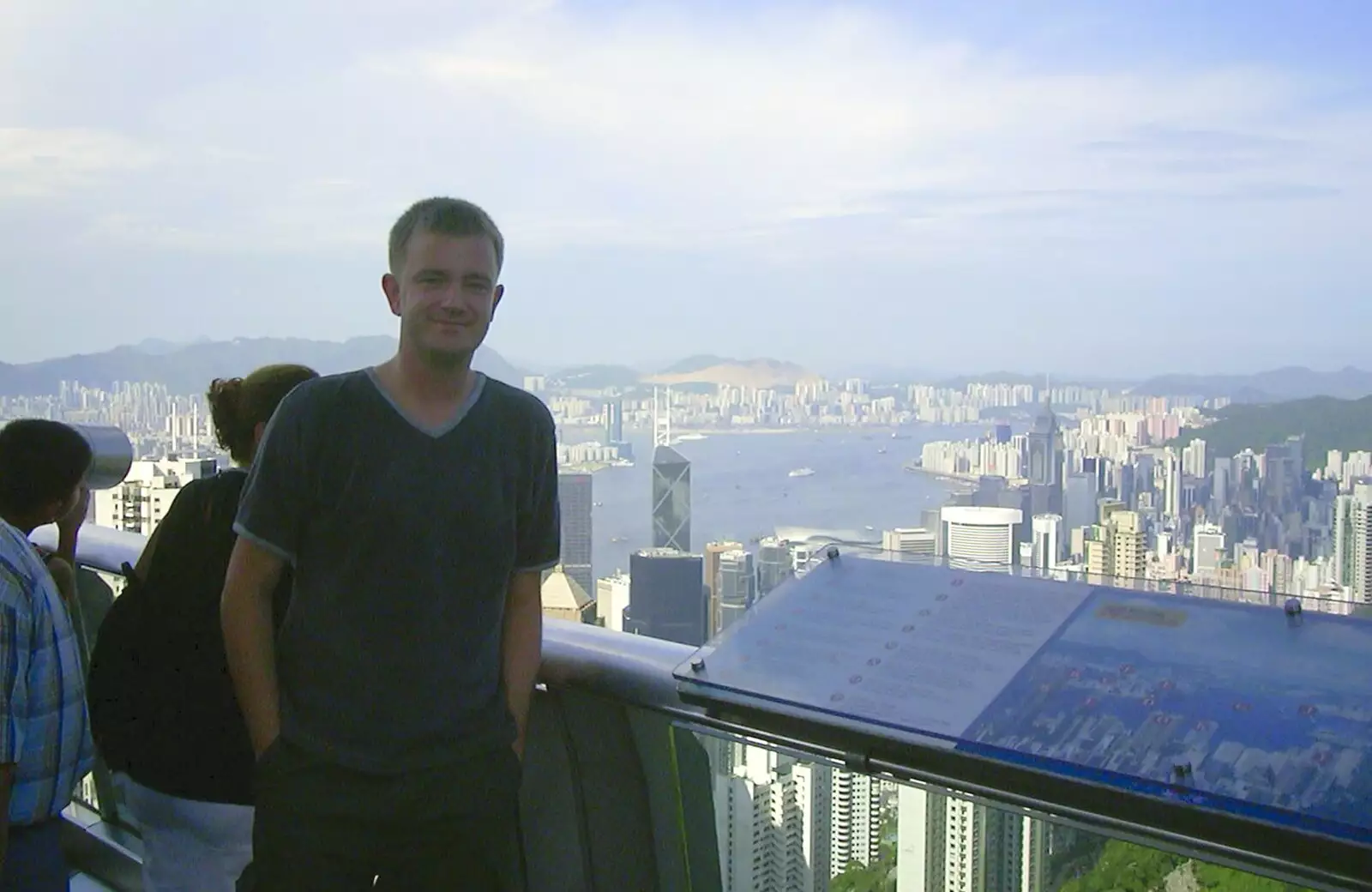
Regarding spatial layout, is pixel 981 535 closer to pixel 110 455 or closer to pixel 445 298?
pixel 445 298

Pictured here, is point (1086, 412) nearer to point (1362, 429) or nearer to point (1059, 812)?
point (1362, 429)

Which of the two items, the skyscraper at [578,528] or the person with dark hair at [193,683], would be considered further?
the skyscraper at [578,528]

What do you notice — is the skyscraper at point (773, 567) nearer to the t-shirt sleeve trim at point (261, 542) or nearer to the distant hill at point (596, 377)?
the t-shirt sleeve trim at point (261, 542)

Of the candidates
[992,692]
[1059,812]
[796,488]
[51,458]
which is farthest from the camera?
[796,488]

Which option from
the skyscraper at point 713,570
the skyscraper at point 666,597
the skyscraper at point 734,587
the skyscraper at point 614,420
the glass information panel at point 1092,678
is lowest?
the skyscraper at point 666,597

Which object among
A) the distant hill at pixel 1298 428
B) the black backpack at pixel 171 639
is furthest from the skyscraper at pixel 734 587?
the distant hill at pixel 1298 428

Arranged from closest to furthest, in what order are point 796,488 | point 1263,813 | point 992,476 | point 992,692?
point 1263,813, point 992,692, point 992,476, point 796,488

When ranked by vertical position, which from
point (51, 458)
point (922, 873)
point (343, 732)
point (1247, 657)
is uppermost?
point (51, 458)

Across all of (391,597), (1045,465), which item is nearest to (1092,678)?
(391,597)

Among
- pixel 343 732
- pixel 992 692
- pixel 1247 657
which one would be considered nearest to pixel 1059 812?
pixel 992 692
